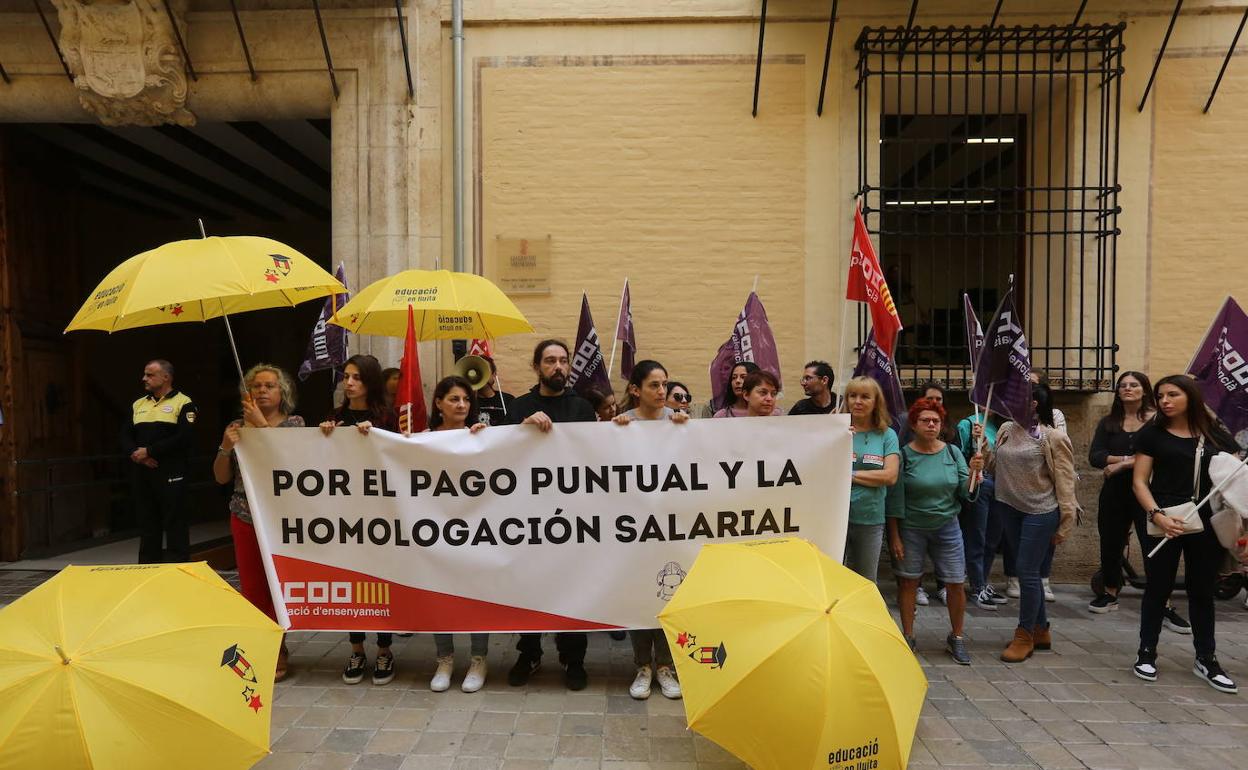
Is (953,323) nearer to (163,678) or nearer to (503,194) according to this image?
(503,194)

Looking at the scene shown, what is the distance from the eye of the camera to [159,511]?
6332 millimetres

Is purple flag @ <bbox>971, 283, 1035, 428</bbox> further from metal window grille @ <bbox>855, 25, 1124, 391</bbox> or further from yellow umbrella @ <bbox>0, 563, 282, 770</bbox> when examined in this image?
yellow umbrella @ <bbox>0, 563, 282, 770</bbox>

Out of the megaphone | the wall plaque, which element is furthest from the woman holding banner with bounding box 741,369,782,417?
the wall plaque

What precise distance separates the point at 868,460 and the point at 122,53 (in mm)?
7441

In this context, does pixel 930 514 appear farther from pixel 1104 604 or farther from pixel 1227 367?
pixel 1104 604

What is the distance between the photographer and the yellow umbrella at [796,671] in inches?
107

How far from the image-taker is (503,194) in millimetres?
7160

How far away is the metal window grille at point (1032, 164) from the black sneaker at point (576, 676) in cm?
427

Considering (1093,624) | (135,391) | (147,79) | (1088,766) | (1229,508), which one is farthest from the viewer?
(135,391)

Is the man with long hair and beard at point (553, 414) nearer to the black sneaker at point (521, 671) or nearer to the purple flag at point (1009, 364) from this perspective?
the black sneaker at point (521, 671)

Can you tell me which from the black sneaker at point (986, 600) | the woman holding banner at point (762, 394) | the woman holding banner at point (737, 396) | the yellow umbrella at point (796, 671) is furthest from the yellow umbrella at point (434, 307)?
the black sneaker at point (986, 600)

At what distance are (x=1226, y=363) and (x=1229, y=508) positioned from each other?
123cm

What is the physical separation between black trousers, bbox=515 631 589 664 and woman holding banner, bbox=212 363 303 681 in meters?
1.46

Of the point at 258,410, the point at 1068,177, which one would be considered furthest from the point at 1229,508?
the point at 258,410
